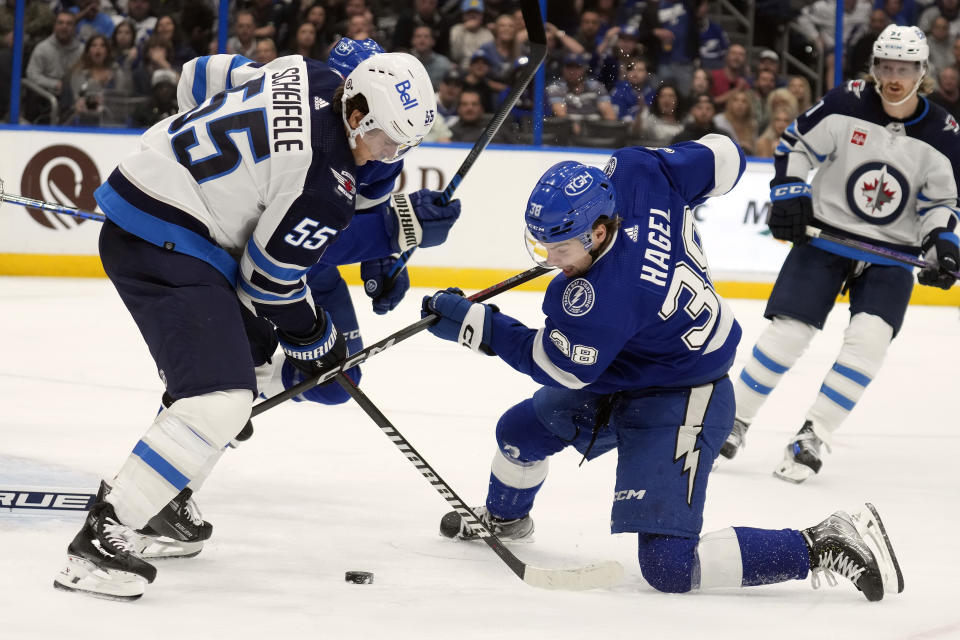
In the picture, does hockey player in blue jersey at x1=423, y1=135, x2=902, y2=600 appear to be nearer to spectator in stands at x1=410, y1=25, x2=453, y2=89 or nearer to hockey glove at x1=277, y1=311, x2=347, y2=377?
hockey glove at x1=277, y1=311, x2=347, y2=377

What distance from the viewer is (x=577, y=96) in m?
7.41

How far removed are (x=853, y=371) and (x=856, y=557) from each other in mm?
1330

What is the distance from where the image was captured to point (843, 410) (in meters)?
3.82

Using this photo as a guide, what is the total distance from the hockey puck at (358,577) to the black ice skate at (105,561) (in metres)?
0.42

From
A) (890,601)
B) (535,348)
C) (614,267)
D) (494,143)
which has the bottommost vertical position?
(494,143)

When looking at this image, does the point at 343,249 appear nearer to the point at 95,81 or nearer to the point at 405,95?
the point at 405,95

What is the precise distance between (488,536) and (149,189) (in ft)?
3.31

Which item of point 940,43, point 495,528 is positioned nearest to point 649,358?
point 495,528

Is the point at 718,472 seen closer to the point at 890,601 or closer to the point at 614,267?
the point at 890,601

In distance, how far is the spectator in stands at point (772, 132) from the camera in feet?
24.4

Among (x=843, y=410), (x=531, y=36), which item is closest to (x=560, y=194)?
(x=531, y=36)

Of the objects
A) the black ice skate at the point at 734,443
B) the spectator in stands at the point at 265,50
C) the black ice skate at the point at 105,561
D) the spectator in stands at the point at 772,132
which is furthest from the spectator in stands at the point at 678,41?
the black ice skate at the point at 105,561

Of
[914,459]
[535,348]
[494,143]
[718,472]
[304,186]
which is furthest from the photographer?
→ [494,143]

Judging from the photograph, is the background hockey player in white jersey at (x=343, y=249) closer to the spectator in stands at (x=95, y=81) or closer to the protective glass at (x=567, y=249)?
the protective glass at (x=567, y=249)
